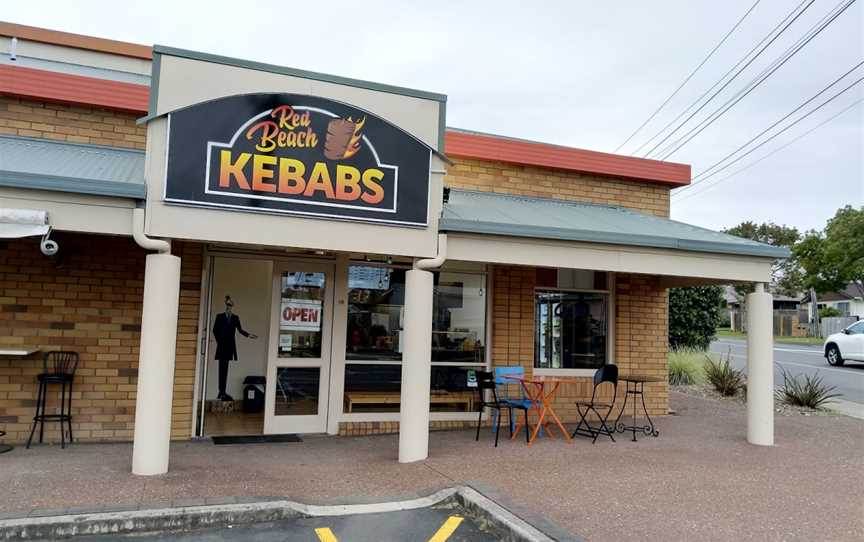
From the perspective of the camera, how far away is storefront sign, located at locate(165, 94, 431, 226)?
6141mm

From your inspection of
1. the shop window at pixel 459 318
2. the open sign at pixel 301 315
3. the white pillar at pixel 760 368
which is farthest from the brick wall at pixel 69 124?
the white pillar at pixel 760 368

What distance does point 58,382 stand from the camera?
7117mm

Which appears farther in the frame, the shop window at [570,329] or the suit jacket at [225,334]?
the suit jacket at [225,334]

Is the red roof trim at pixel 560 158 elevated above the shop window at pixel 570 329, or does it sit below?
above

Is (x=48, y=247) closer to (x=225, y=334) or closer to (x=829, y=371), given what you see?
(x=225, y=334)

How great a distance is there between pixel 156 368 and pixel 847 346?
70.2 feet

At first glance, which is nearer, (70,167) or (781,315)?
(70,167)

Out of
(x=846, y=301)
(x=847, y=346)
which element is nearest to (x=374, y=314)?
(x=847, y=346)

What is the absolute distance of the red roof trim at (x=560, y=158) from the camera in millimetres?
9359

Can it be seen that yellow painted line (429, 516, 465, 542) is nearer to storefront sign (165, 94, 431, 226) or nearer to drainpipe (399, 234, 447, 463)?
drainpipe (399, 234, 447, 463)

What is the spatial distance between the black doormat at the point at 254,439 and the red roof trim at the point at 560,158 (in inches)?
172

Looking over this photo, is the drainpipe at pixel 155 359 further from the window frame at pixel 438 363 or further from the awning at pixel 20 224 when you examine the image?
the window frame at pixel 438 363

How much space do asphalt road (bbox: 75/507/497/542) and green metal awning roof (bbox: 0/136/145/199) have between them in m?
2.96

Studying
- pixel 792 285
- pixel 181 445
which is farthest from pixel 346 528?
pixel 792 285
